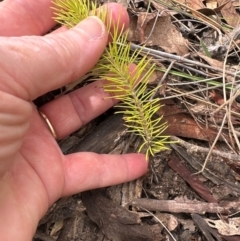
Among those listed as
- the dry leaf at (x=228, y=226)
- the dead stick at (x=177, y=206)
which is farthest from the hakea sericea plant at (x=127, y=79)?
the dry leaf at (x=228, y=226)

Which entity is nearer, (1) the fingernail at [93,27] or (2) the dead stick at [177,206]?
(1) the fingernail at [93,27]

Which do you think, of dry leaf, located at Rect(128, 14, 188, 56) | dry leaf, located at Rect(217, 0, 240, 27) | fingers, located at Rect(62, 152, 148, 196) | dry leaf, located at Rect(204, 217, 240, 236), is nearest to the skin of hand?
fingers, located at Rect(62, 152, 148, 196)

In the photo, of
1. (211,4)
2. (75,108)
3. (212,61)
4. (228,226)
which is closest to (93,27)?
(75,108)

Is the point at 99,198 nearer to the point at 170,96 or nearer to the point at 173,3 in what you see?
the point at 170,96

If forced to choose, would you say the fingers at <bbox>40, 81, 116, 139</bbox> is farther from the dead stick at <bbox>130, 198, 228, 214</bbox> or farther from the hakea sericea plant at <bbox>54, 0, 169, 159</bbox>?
the dead stick at <bbox>130, 198, 228, 214</bbox>

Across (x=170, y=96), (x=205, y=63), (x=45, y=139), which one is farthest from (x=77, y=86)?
(x=205, y=63)

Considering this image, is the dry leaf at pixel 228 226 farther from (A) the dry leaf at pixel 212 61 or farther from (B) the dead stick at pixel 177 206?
(A) the dry leaf at pixel 212 61

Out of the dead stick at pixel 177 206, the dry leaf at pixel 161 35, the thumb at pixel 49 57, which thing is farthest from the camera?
the dry leaf at pixel 161 35
